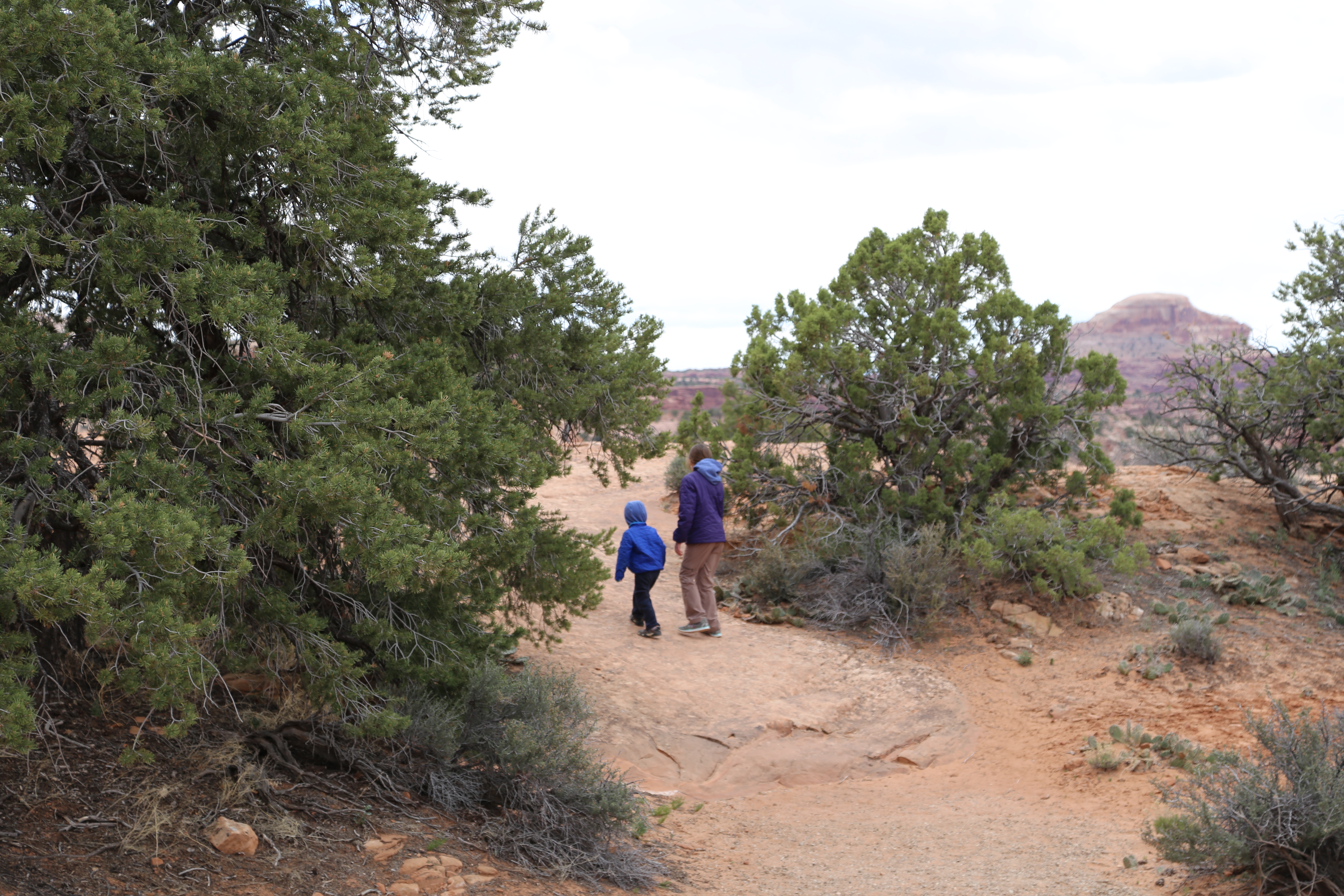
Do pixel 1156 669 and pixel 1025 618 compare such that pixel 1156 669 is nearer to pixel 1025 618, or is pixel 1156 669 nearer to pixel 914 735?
pixel 1025 618

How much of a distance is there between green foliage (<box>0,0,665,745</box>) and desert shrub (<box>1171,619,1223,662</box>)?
242 inches

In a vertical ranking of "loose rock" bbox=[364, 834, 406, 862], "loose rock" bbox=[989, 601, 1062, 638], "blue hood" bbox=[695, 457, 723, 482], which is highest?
"blue hood" bbox=[695, 457, 723, 482]

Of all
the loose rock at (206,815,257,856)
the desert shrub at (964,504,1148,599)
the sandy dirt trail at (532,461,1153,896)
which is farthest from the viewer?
the desert shrub at (964,504,1148,599)

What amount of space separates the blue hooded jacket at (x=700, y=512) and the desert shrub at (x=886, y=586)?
2043 mm

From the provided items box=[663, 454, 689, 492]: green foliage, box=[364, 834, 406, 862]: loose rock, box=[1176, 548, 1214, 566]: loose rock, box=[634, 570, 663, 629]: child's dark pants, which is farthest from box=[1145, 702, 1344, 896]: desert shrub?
box=[663, 454, 689, 492]: green foliage

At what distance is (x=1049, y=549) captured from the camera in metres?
10.2

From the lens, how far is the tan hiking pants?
9.34 meters

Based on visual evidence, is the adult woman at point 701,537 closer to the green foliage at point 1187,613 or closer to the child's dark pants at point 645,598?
the child's dark pants at point 645,598

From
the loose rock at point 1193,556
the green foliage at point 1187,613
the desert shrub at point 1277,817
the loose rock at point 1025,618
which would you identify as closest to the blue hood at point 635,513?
the loose rock at point 1025,618

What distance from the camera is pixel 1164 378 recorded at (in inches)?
484

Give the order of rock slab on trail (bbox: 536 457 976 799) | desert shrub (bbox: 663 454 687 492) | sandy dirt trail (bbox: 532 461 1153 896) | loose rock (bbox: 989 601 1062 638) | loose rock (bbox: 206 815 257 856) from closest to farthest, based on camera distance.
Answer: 1. loose rock (bbox: 206 815 257 856)
2. sandy dirt trail (bbox: 532 461 1153 896)
3. rock slab on trail (bbox: 536 457 976 799)
4. loose rock (bbox: 989 601 1062 638)
5. desert shrub (bbox: 663 454 687 492)

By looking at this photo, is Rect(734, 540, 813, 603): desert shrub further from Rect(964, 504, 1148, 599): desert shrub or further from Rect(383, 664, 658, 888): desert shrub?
Rect(383, 664, 658, 888): desert shrub

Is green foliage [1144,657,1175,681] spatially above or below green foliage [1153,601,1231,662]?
below

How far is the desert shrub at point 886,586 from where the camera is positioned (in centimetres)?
1023
